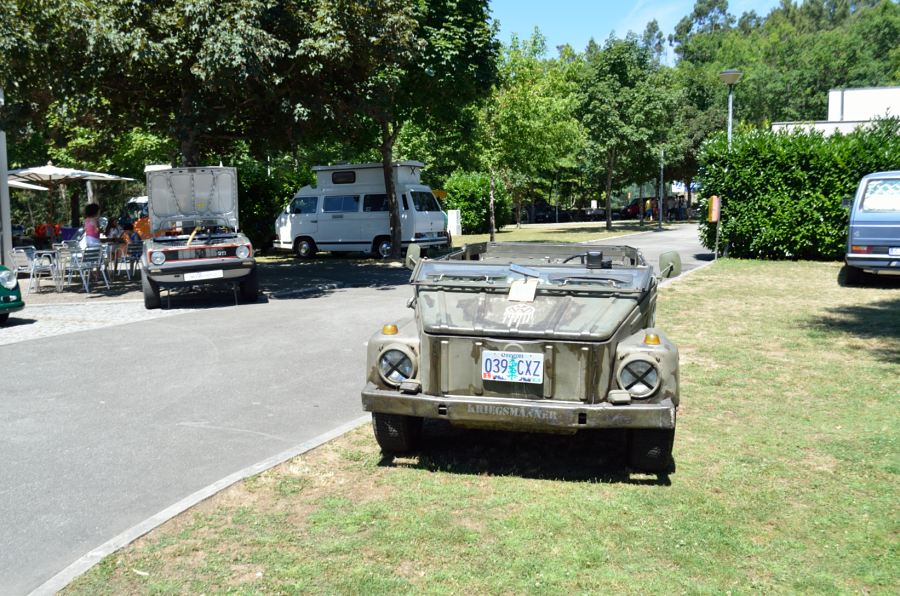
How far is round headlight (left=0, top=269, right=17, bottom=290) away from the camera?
1108 cm

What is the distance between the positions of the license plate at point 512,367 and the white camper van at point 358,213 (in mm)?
18531

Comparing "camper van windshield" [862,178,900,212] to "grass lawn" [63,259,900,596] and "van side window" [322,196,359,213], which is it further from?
"van side window" [322,196,359,213]

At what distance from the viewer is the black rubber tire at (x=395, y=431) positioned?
5055 mm

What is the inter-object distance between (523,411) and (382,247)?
19338 mm

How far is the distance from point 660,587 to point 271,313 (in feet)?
31.8

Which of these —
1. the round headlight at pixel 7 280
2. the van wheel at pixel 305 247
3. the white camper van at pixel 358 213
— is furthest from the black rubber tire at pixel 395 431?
the van wheel at pixel 305 247

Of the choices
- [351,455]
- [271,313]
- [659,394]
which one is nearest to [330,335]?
[271,313]

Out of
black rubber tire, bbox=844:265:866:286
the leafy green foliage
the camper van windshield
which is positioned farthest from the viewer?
the leafy green foliage

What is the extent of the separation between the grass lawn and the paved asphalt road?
0.43 metres

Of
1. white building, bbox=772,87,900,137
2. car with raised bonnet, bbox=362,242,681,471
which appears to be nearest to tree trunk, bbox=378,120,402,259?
car with raised bonnet, bbox=362,242,681,471

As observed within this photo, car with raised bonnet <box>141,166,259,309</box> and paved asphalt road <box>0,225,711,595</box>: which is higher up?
car with raised bonnet <box>141,166,259,309</box>

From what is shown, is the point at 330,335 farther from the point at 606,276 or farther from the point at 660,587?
the point at 660,587

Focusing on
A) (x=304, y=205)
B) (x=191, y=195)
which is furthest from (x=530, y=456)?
(x=304, y=205)

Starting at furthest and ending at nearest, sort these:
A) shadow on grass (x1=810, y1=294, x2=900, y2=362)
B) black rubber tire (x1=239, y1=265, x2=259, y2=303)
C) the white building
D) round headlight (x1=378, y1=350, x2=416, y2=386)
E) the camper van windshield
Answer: the white building → the camper van windshield → black rubber tire (x1=239, y1=265, x2=259, y2=303) → shadow on grass (x1=810, y1=294, x2=900, y2=362) → round headlight (x1=378, y1=350, x2=416, y2=386)
